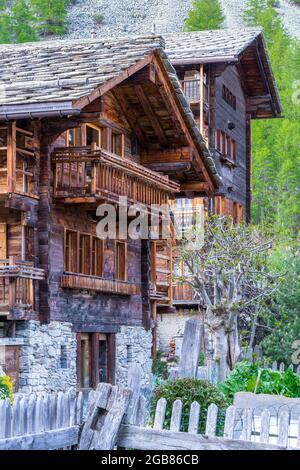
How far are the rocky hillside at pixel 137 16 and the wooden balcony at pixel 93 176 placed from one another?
8094 centimetres

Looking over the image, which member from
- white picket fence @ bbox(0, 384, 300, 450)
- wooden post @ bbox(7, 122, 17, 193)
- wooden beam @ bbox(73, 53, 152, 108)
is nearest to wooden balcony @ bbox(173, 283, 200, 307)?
wooden beam @ bbox(73, 53, 152, 108)

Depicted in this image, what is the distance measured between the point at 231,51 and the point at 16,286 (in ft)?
55.7

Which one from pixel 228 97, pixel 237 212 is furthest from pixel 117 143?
pixel 237 212

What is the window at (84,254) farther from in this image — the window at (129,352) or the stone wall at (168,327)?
the stone wall at (168,327)

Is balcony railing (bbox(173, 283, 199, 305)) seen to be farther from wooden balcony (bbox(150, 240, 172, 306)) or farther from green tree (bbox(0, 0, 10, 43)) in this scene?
green tree (bbox(0, 0, 10, 43))

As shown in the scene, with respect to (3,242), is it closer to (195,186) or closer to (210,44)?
(195,186)

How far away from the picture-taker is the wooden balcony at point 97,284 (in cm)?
2302

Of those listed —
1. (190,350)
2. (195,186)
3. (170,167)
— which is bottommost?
(190,350)

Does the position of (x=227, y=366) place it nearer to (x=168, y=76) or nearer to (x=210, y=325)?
(x=210, y=325)

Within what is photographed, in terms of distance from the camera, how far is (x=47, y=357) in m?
22.2

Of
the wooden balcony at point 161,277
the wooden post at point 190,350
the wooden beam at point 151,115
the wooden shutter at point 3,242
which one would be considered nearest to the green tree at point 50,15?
the wooden balcony at point 161,277

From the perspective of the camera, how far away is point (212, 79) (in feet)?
Result: 122
